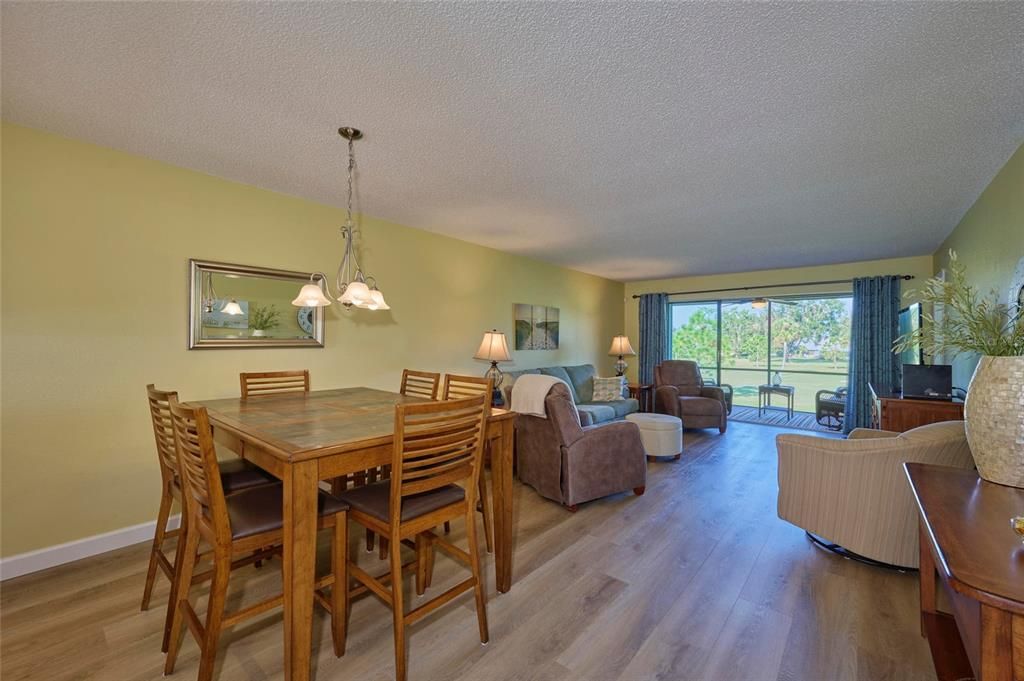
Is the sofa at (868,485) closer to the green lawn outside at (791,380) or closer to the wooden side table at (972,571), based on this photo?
the wooden side table at (972,571)

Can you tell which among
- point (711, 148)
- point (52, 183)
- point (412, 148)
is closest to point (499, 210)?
point (412, 148)

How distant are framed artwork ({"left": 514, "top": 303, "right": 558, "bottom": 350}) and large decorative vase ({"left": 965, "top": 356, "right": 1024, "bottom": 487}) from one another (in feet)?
13.4

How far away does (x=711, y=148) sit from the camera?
7.62 ft

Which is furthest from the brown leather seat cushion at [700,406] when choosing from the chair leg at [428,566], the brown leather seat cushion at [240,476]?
the brown leather seat cushion at [240,476]

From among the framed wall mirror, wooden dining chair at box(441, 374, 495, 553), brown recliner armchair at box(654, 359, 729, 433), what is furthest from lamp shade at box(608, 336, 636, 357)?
the framed wall mirror

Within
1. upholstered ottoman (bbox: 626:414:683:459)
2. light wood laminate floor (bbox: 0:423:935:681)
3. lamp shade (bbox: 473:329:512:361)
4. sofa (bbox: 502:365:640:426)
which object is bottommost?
light wood laminate floor (bbox: 0:423:935:681)

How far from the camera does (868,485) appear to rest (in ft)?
7.25

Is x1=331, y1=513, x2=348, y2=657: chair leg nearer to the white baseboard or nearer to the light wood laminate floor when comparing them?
the light wood laminate floor

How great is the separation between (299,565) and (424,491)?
484mm

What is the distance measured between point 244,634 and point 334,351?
6.83ft

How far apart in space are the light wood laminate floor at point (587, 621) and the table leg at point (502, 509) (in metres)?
0.12

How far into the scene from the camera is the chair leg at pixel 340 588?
5.43 feet

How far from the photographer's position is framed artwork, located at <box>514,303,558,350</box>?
17.3 ft

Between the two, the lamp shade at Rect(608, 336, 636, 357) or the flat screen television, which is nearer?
the flat screen television
